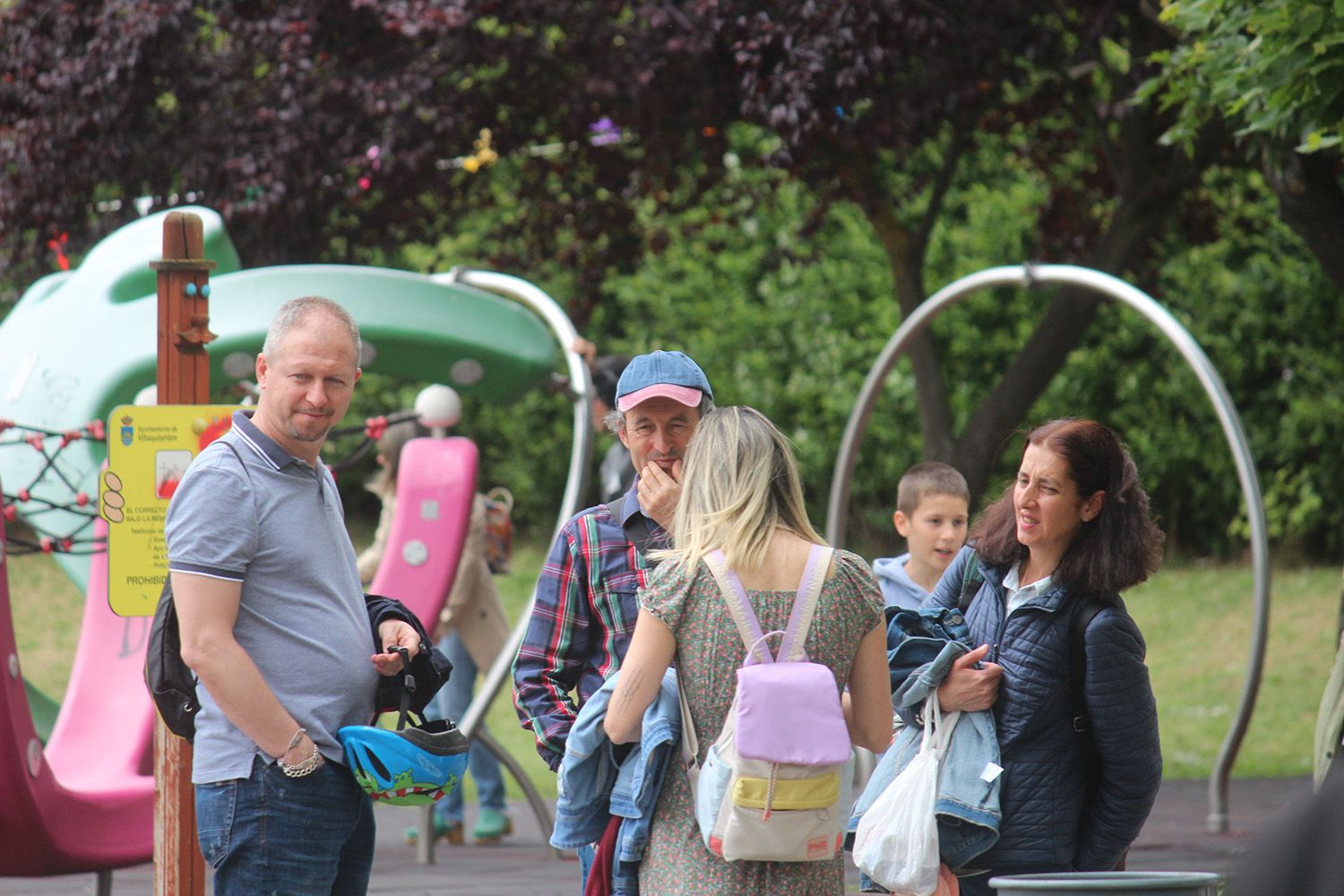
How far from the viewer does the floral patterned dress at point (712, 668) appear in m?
2.98

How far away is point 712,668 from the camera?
9.84ft

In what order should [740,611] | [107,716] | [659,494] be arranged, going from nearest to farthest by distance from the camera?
1. [740,611]
2. [659,494]
3. [107,716]

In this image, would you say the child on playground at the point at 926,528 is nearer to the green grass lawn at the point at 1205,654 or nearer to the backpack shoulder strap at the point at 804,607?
the backpack shoulder strap at the point at 804,607

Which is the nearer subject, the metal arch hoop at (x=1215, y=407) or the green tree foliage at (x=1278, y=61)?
the green tree foliage at (x=1278, y=61)

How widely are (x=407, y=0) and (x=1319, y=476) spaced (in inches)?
377

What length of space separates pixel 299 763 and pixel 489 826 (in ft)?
16.2

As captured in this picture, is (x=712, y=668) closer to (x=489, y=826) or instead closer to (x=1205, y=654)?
(x=489, y=826)

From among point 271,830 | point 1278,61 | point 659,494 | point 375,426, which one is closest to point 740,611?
point 659,494

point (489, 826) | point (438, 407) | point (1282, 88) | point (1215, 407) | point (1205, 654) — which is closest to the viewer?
point (1282, 88)

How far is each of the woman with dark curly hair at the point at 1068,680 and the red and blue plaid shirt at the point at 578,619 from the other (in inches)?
26.4

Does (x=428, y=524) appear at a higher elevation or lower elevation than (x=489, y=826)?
higher

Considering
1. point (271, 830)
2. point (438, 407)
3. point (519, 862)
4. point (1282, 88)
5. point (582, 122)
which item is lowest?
point (519, 862)

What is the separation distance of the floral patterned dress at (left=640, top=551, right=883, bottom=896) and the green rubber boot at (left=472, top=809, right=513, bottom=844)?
5039 millimetres

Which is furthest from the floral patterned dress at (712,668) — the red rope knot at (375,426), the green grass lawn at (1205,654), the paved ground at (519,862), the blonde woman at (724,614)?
the green grass lawn at (1205,654)
